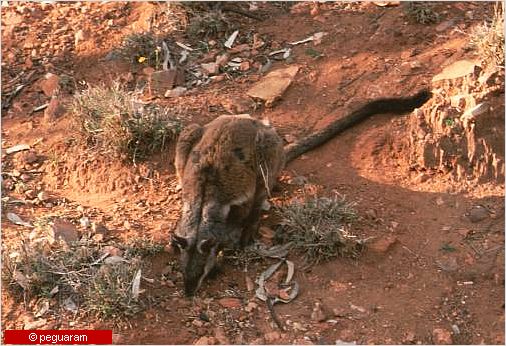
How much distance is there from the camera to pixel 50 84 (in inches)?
401

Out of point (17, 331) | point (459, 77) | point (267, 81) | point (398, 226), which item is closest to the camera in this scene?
point (17, 331)

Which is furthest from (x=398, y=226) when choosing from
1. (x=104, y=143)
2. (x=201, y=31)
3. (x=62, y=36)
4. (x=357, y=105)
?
(x=62, y=36)

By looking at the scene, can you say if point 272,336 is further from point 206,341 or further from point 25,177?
point 25,177

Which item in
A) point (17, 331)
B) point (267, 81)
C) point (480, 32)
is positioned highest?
point (480, 32)

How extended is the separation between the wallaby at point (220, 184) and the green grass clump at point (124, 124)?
2.36 ft

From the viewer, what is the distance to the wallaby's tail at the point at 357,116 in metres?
8.52

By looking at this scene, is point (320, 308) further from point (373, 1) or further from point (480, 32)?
point (373, 1)

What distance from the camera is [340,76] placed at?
9367 mm

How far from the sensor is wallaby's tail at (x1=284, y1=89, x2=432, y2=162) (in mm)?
8516

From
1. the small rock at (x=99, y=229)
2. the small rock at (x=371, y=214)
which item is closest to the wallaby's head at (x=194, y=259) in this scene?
the small rock at (x=99, y=229)

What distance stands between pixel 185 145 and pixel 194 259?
4.69ft

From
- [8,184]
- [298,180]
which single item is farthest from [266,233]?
[8,184]

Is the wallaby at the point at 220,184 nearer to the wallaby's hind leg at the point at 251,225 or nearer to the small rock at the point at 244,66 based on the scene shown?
the wallaby's hind leg at the point at 251,225

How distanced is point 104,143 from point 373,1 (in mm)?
4367
